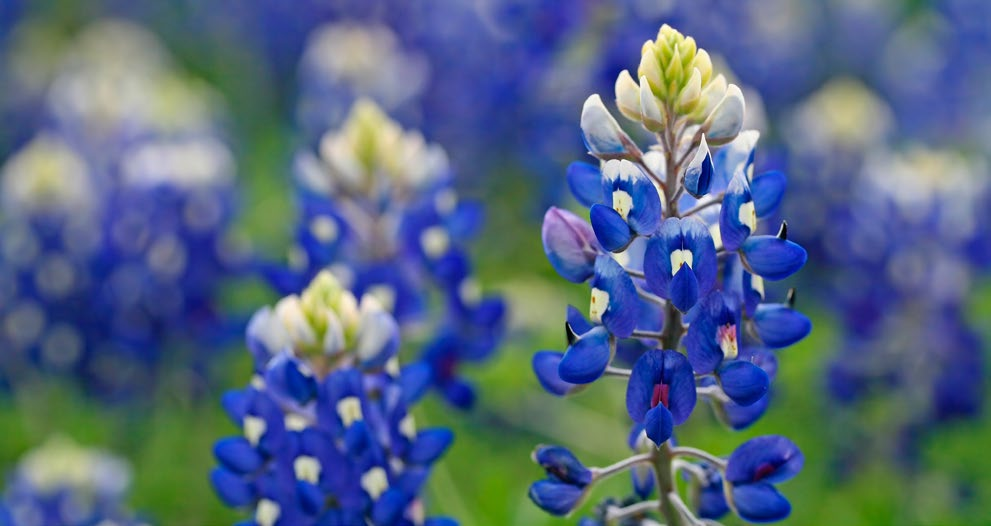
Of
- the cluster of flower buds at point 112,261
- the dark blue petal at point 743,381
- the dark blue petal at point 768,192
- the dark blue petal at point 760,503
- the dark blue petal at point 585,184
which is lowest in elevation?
the dark blue petal at point 760,503

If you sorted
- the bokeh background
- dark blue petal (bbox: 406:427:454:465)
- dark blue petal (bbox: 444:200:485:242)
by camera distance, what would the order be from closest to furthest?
1. dark blue petal (bbox: 406:427:454:465)
2. dark blue petal (bbox: 444:200:485:242)
3. the bokeh background

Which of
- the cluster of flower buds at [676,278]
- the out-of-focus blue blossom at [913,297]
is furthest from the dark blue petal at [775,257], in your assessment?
the out-of-focus blue blossom at [913,297]

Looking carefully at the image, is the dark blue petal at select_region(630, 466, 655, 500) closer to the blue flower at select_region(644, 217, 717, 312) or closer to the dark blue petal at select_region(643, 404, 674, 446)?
the dark blue petal at select_region(643, 404, 674, 446)

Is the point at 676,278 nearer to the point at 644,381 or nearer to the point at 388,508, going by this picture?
the point at 644,381

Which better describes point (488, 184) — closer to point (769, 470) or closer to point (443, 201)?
point (443, 201)

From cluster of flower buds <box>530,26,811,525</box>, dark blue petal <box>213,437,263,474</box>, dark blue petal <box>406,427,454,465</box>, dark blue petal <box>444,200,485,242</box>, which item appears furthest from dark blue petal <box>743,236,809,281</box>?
dark blue petal <box>444,200,485,242</box>

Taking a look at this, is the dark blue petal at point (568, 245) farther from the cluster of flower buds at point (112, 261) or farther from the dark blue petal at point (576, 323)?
the cluster of flower buds at point (112, 261)
